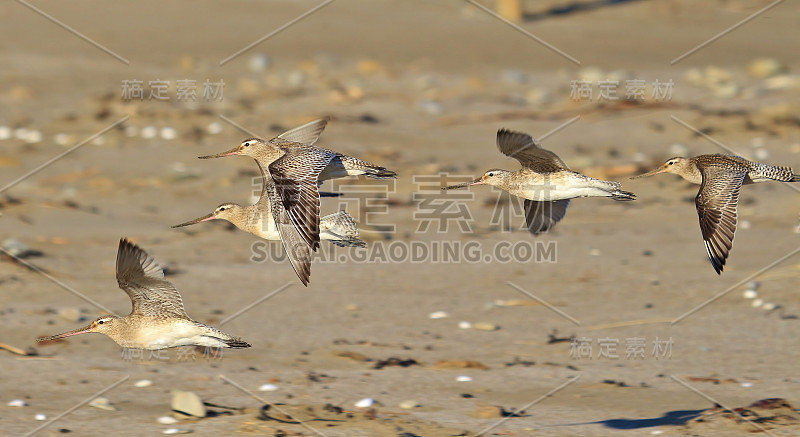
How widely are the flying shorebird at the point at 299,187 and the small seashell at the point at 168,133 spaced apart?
Answer: 648 centimetres

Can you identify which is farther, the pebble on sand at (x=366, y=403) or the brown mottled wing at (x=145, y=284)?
the pebble on sand at (x=366, y=403)

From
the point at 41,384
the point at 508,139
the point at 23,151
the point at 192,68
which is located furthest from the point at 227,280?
the point at 192,68

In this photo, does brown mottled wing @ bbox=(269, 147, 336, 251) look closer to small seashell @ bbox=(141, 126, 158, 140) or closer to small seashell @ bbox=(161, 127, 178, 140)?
small seashell @ bbox=(161, 127, 178, 140)

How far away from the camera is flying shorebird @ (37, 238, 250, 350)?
667 centimetres

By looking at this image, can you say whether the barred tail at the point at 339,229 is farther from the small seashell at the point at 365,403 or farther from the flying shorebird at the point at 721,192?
the flying shorebird at the point at 721,192

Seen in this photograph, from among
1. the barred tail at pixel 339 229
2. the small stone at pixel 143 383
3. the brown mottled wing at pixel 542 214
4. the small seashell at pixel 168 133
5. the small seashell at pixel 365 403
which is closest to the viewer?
the small seashell at pixel 365 403

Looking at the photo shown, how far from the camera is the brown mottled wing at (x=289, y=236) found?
22.6 ft

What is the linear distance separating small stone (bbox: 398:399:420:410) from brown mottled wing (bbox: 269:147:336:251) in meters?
1.35

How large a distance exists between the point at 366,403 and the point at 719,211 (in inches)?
99.4

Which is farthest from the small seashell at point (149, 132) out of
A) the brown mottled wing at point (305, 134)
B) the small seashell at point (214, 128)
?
the brown mottled wing at point (305, 134)

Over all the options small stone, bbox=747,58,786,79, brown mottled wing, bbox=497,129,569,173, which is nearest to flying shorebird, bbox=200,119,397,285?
brown mottled wing, bbox=497,129,569,173

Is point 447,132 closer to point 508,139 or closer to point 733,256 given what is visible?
point 733,256

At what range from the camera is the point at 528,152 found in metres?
8.34

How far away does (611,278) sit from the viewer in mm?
10617
